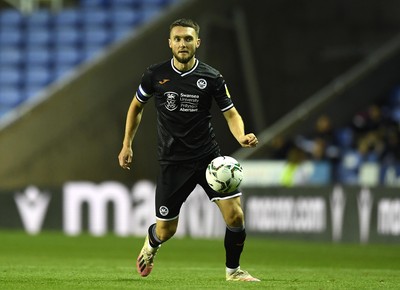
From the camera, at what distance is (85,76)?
22.2 metres

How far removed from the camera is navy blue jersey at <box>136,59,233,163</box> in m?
9.03

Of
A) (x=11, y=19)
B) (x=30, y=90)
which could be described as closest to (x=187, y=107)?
(x=30, y=90)

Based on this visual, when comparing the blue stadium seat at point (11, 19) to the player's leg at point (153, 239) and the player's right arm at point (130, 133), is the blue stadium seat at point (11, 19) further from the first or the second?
the player's leg at point (153, 239)

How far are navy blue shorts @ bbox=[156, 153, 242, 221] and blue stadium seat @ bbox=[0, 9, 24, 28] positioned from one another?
1710cm

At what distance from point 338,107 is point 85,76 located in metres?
5.29

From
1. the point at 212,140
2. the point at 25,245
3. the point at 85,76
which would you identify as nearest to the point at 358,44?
the point at 85,76

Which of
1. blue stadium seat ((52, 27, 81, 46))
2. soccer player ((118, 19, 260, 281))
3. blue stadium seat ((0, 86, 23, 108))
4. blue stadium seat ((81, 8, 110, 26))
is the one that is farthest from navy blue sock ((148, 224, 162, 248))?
blue stadium seat ((81, 8, 110, 26))

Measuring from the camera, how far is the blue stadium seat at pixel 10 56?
81.8 feet

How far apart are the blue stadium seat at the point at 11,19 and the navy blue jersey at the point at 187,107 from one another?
17051 millimetres

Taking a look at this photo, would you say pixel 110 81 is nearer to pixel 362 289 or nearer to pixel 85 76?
pixel 85 76

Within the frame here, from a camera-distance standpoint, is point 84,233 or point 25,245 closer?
point 25,245

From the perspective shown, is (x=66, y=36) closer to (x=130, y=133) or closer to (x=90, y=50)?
(x=90, y=50)

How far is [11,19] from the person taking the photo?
25.7 metres

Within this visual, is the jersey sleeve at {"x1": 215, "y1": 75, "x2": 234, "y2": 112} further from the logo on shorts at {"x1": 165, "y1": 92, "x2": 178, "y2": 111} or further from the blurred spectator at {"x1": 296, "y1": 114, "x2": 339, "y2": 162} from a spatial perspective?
the blurred spectator at {"x1": 296, "y1": 114, "x2": 339, "y2": 162}
